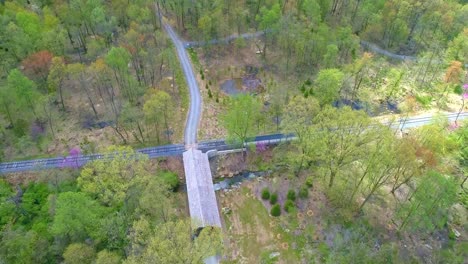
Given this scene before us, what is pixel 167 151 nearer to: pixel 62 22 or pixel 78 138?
pixel 78 138

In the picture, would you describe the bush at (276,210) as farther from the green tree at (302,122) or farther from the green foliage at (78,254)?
the green foliage at (78,254)

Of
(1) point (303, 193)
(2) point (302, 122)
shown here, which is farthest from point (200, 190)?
(2) point (302, 122)

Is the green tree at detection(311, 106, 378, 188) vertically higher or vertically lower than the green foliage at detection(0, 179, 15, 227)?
higher

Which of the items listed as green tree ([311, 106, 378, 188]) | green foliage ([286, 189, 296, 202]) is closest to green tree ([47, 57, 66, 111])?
green foliage ([286, 189, 296, 202])

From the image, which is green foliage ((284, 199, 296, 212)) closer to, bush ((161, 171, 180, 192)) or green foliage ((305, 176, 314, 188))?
green foliage ((305, 176, 314, 188))

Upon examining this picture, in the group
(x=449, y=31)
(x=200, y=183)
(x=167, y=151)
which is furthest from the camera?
(x=449, y=31)

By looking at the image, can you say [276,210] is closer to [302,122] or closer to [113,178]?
[302,122]

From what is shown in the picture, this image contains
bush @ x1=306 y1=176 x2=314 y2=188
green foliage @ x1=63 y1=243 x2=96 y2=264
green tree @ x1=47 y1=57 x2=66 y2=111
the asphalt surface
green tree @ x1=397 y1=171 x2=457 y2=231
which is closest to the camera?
green foliage @ x1=63 y1=243 x2=96 y2=264

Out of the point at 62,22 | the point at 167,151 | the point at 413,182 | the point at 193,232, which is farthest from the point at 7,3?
the point at 413,182
